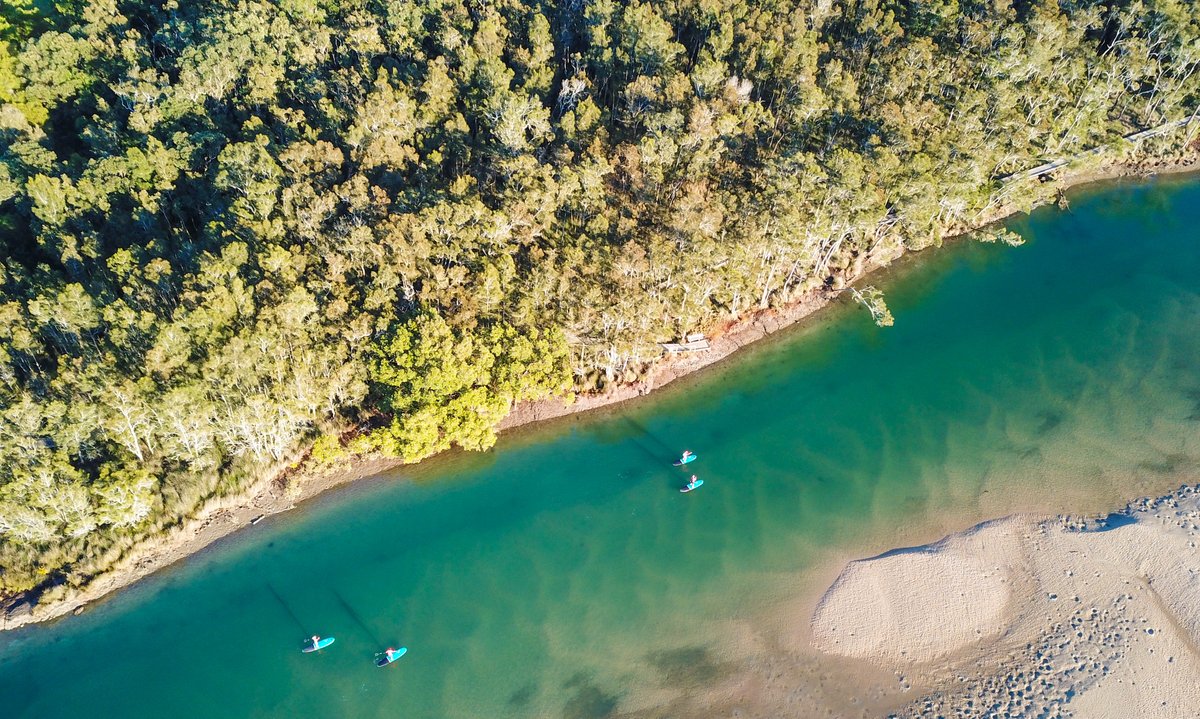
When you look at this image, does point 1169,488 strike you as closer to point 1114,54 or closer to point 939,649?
point 939,649

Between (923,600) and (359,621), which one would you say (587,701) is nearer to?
(359,621)

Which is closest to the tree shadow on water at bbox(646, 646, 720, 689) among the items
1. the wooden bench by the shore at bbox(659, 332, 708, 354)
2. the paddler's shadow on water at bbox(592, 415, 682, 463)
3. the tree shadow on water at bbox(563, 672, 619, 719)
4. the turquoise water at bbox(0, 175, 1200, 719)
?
the turquoise water at bbox(0, 175, 1200, 719)

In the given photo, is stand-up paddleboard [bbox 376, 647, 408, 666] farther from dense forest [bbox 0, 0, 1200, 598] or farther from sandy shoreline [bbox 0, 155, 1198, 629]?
dense forest [bbox 0, 0, 1200, 598]

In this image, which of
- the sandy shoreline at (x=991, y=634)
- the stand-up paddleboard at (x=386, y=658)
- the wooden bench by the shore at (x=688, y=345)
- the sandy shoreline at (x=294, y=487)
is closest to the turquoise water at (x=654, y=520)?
the stand-up paddleboard at (x=386, y=658)

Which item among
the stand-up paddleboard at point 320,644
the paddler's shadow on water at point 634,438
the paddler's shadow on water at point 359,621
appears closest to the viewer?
the stand-up paddleboard at point 320,644

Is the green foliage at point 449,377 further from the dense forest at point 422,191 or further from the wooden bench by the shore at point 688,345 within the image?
the wooden bench by the shore at point 688,345

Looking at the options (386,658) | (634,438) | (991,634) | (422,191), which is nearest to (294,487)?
(386,658)
